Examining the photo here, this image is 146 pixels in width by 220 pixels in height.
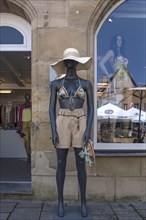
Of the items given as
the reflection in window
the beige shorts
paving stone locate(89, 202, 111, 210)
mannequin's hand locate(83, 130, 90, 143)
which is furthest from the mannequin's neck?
paving stone locate(89, 202, 111, 210)

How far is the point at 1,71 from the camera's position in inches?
380

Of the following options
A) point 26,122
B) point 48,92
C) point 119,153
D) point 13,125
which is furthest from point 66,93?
point 13,125

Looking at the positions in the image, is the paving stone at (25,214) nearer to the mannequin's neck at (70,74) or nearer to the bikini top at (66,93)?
the bikini top at (66,93)

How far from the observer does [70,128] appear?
15.1 feet

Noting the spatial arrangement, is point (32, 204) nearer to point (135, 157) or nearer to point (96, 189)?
point (96, 189)

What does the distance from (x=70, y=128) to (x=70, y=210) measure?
4.07 feet

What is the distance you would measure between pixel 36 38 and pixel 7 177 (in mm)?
2714

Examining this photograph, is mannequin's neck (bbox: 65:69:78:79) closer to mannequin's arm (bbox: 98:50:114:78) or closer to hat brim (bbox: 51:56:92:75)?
hat brim (bbox: 51:56:92:75)

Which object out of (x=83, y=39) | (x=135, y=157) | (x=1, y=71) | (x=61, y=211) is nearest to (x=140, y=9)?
(x=83, y=39)

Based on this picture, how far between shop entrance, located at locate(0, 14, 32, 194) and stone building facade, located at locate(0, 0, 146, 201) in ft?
1.64

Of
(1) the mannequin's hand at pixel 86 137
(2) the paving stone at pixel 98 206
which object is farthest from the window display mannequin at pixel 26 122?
(1) the mannequin's hand at pixel 86 137

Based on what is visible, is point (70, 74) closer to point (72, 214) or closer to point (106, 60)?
point (106, 60)

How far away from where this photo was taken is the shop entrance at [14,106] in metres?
5.95

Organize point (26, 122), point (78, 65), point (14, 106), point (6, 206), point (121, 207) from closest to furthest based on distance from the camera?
1. point (78, 65)
2. point (6, 206)
3. point (121, 207)
4. point (26, 122)
5. point (14, 106)
